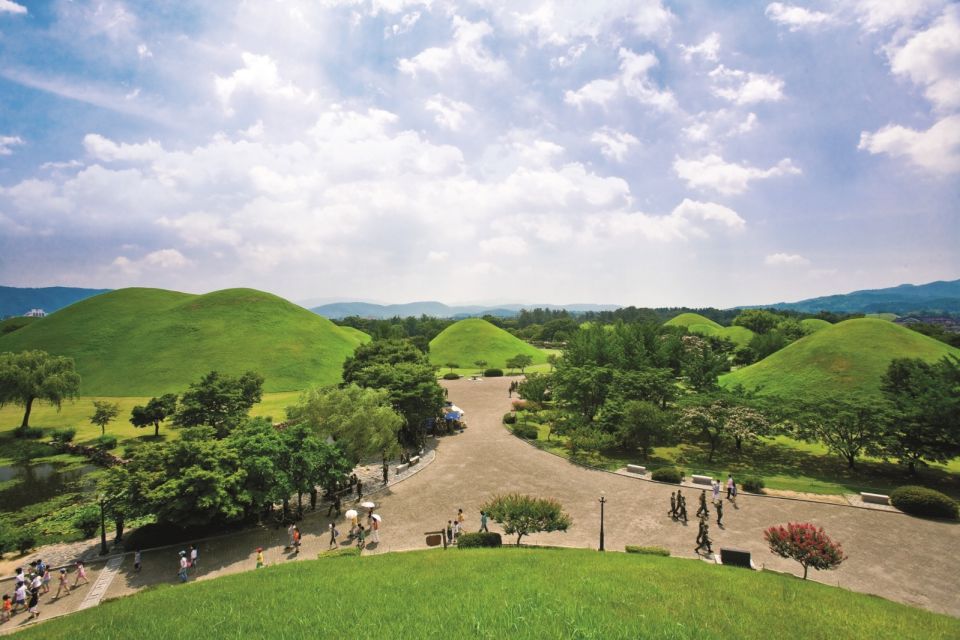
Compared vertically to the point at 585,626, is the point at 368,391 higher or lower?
higher

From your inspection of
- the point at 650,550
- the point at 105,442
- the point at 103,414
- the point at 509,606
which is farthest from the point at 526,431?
the point at 103,414

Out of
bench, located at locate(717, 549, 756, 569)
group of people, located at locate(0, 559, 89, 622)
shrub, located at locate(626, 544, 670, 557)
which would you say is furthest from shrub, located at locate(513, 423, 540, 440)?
group of people, located at locate(0, 559, 89, 622)

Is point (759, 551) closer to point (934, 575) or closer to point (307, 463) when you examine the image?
point (934, 575)

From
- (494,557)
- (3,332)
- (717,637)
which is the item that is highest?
(3,332)

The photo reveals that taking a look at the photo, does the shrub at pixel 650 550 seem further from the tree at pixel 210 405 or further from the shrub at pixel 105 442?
the shrub at pixel 105 442

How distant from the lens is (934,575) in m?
16.9

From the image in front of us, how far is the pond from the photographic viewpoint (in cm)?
2688

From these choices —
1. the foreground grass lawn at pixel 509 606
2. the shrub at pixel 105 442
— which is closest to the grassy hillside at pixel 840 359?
the foreground grass lawn at pixel 509 606

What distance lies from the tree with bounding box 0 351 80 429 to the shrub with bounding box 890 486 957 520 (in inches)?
2825

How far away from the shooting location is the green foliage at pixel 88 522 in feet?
73.5

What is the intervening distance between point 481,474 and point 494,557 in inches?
538

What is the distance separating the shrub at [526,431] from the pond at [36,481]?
114ft

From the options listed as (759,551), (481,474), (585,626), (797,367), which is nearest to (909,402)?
(759,551)

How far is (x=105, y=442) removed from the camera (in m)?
36.8
